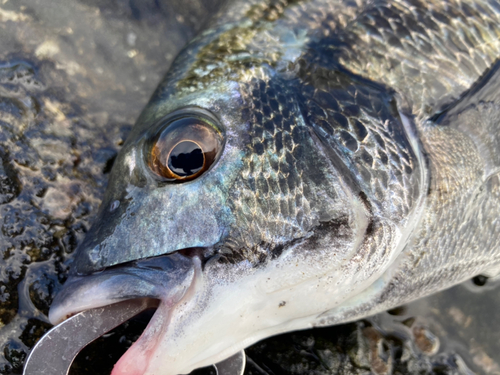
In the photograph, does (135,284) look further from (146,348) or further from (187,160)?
(187,160)

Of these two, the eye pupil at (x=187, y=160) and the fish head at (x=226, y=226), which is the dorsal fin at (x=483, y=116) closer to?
the fish head at (x=226, y=226)

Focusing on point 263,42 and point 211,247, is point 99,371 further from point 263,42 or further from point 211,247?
point 263,42

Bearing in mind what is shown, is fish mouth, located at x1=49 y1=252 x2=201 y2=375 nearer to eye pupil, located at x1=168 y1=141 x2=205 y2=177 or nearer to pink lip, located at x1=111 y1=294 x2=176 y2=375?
pink lip, located at x1=111 y1=294 x2=176 y2=375

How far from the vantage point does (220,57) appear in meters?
1.78

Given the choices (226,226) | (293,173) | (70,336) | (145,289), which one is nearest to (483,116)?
(293,173)

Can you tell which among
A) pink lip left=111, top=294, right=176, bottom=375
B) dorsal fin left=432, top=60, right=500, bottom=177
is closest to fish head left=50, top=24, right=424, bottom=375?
pink lip left=111, top=294, right=176, bottom=375

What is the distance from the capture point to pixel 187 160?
1.51 m

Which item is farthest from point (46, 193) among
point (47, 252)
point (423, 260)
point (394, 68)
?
point (423, 260)

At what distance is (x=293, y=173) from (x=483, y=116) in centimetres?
121

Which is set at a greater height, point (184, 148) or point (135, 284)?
point (184, 148)

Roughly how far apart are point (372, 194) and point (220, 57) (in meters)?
0.96

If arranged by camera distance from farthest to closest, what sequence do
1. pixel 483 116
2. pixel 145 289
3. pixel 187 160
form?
1. pixel 483 116
2. pixel 187 160
3. pixel 145 289

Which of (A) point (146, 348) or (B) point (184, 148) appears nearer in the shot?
(A) point (146, 348)

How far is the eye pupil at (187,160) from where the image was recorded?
151cm
